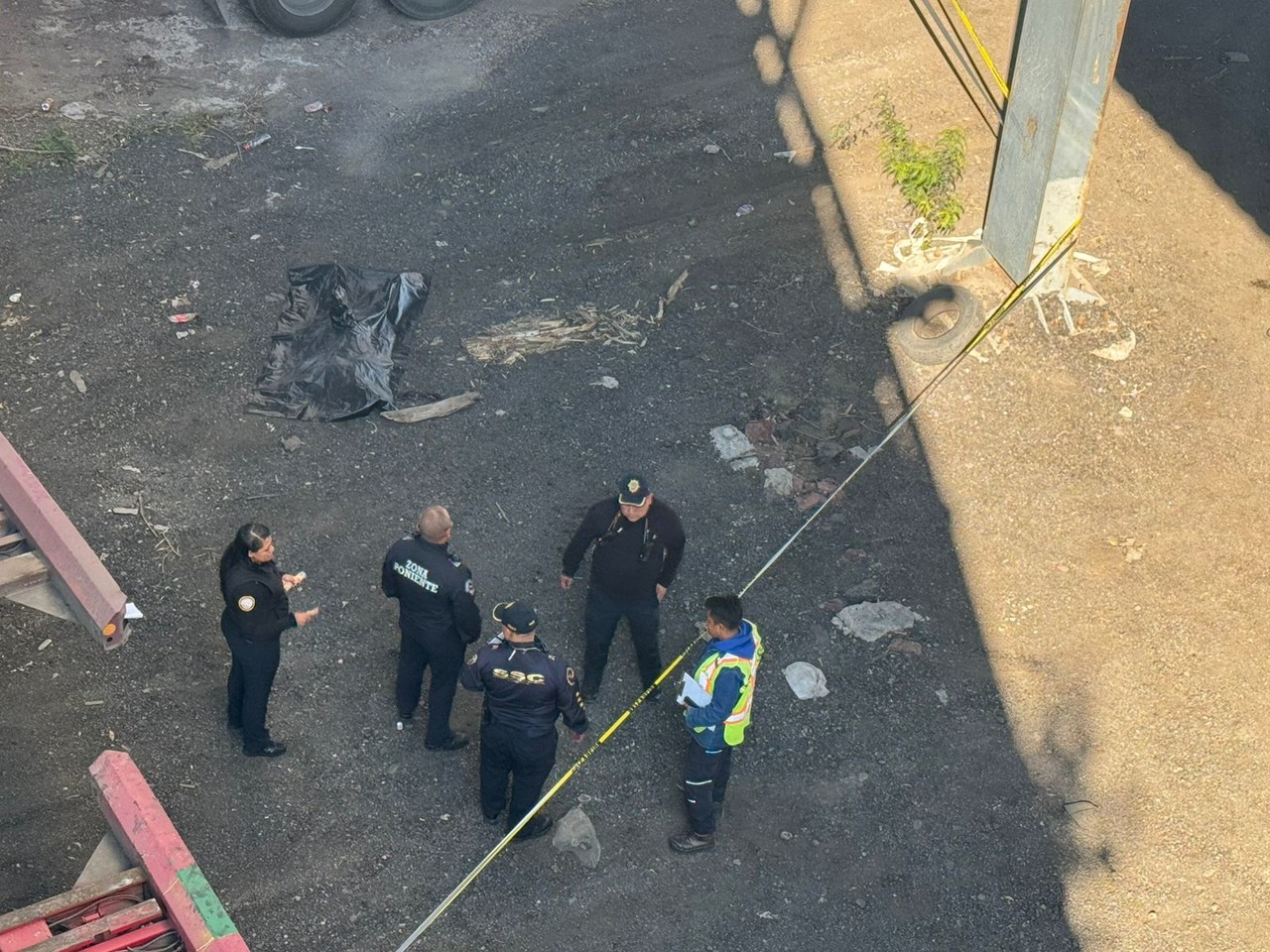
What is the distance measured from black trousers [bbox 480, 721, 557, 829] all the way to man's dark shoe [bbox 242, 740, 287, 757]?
119cm

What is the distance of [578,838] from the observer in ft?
22.6

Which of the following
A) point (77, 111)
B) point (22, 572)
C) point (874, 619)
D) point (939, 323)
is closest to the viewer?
point (22, 572)

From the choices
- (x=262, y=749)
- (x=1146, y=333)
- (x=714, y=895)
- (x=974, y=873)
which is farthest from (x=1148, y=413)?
(x=262, y=749)

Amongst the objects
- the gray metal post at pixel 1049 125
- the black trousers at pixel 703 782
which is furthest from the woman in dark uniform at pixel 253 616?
the gray metal post at pixel 1049 125

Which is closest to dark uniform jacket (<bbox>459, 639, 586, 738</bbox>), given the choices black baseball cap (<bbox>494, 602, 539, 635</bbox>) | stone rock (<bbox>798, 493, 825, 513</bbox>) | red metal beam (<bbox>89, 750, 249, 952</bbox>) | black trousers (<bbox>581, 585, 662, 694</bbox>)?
black baseball cap (<bbox>494, 602, 539, 635</bbox>)

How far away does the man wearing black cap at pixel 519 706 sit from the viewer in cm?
618

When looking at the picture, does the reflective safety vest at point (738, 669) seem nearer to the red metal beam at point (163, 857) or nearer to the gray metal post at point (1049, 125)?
the red metal beam at point (163, 857)

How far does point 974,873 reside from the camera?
6.92m

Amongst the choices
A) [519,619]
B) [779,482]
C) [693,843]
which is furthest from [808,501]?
[519,619]

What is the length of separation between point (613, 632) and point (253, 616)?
2035 mm

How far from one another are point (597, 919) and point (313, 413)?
4090 mm

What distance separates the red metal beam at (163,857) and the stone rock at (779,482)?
4.76m

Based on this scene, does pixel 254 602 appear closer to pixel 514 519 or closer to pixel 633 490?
pixel 633 490

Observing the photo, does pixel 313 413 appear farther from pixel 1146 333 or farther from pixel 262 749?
pixel 1146 333
